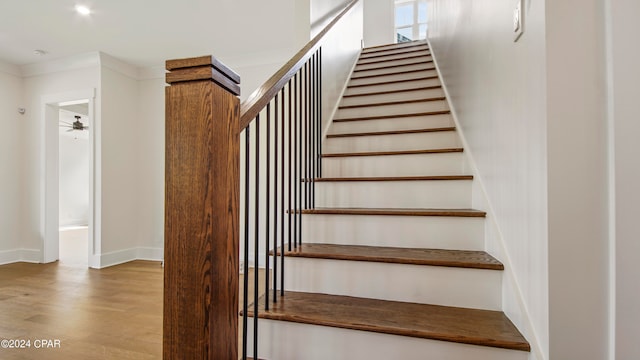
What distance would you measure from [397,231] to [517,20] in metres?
0.98

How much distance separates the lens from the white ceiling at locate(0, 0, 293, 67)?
2.76 m

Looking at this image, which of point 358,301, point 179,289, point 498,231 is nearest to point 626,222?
point 498,231

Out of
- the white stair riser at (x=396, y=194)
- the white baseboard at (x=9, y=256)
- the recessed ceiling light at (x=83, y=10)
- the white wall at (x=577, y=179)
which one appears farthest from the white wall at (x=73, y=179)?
the white wall at (x=577, y=179)

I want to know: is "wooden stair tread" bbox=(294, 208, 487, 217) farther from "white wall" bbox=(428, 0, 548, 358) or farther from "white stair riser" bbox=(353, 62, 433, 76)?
"white stair riser" bbox=(353, 62, 433, 76)

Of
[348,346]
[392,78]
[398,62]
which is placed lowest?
[348,346]

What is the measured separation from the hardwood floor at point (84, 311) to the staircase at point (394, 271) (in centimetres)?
101

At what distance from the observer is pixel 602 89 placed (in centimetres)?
79

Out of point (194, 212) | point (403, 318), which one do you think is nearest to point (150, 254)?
point (403, 318)

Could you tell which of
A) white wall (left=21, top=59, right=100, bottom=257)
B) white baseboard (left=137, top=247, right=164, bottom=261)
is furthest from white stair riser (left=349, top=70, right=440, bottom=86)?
white wall (left=21, top=59, right=100, bottom=257)

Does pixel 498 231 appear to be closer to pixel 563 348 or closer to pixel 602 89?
pixel 563 348

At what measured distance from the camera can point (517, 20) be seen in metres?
1.06

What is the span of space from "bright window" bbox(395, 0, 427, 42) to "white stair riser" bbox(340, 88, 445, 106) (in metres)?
4.13

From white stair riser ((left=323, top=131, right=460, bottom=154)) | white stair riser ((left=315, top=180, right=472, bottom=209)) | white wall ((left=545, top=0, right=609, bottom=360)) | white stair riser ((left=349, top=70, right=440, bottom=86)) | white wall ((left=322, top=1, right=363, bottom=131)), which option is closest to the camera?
white wall ((left=545, top=0, right=609, bottom=360))

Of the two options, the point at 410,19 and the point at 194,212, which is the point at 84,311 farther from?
the point at 410,19
